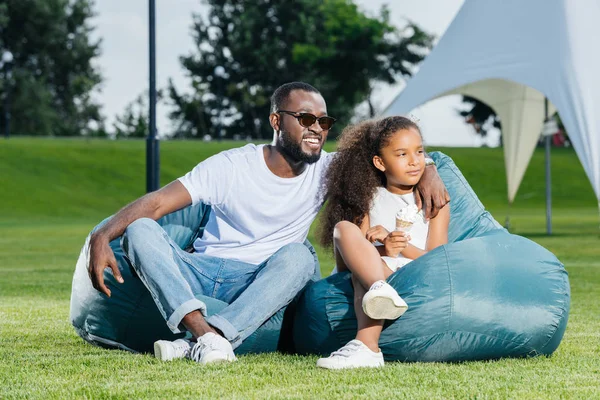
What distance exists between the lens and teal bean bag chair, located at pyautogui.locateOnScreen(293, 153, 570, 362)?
4082 mm

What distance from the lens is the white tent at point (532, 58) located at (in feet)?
36.0

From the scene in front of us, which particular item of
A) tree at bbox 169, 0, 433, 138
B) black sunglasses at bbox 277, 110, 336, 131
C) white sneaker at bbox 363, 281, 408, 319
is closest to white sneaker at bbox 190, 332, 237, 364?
white sneaker at bbox 363, 281, 408, 319

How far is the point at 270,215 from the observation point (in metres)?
4.52

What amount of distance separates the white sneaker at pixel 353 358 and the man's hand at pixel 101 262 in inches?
39.9

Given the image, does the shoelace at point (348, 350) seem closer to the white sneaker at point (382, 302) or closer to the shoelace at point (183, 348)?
the white sneaker at point (382, 302)

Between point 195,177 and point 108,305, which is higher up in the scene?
point 195,177

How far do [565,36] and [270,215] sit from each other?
27.0 ft

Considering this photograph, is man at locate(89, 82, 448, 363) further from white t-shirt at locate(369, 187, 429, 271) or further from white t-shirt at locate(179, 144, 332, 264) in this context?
white t-shirt at locate(369, 187, 429, 271)

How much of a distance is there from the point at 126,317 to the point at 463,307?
157 cm

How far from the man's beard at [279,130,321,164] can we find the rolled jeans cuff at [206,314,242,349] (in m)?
0.92

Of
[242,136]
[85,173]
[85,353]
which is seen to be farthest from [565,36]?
[242,136]

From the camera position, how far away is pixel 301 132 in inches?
182

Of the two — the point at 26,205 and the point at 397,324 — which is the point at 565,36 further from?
the point at 26,205

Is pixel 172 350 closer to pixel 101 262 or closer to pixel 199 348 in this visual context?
pixel 199 348
